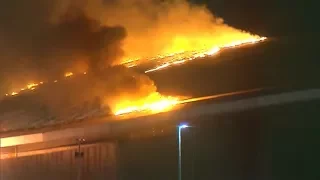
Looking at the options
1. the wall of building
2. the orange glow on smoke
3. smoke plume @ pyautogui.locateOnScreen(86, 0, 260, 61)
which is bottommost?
the wall of building

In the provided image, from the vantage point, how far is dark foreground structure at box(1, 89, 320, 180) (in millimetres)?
2312

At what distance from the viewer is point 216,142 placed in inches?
97.7

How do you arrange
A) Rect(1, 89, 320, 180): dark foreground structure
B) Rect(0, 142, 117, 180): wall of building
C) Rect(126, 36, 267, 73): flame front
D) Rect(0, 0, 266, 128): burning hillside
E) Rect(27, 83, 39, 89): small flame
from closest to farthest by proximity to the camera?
Rect(1, 89, 320, 180): dark foreground structure, Rect(0, 142, 117, 180): wall of building, Rect(126, 36, 267, 73): flame front, Rect(0, 0, 266, 128): burning hillside, Rect(27, 83, 39, 89): small flame

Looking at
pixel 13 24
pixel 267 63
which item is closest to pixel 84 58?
pixel 13 24

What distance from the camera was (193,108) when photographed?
8.49 feet

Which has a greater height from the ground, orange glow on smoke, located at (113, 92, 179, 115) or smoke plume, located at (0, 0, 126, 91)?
smoke plume, located at (0, 0, 126, 91)

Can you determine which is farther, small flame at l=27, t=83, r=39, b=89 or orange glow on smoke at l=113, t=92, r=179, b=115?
small flame at l=27, t=83, r=39, b=89

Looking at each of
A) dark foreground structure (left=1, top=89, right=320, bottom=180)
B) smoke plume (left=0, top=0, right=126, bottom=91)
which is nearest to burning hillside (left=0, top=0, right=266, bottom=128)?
smoke plume (left=0, top=0, right=126, bottom=91)

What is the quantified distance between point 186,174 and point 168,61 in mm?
985

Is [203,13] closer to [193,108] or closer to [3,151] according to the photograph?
[193,108]

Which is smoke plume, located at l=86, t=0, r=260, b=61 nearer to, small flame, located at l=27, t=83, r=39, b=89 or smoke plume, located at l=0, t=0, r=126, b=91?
smoke plume, located at l=0, t=0, r=126, b=91

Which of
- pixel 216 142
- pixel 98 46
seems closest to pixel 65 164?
pixel 216 142

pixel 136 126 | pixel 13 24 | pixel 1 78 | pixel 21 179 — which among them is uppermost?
pixel 13 24

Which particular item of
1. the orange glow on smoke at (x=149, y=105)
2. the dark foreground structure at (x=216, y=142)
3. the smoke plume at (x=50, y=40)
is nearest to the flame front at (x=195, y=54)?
the orange glow on smoke at (x=149, y=105)
